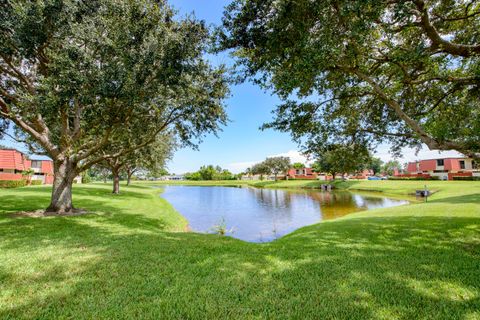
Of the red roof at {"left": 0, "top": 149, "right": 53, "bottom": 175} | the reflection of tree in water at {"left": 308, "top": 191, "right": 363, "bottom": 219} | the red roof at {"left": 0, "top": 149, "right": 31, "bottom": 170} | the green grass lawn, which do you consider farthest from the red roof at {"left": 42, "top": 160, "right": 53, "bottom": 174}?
the reflection of tree in water at {"left": 308, "top": 191, "right": 363, "bottom": 219}

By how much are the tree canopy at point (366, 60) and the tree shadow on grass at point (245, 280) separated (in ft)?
12.4

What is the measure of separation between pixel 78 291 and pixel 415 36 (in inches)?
492

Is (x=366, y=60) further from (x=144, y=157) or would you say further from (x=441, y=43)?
(x=144, y=157)

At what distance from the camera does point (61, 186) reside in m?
11.4

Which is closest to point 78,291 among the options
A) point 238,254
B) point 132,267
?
point 132,267

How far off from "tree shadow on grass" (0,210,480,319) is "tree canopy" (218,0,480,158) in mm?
3793

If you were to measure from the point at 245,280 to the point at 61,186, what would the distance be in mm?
11732

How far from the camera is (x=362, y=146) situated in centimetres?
1045

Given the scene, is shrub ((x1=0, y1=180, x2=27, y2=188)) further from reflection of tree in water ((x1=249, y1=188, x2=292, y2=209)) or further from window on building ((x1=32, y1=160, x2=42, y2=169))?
reflection of tree in water ((x1=249, y1=188, x2=292, y2=209))

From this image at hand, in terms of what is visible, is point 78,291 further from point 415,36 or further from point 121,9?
point 415,36

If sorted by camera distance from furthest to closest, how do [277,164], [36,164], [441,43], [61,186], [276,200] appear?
[277,164], [36,164], [276,200], [61,186], [441,43]

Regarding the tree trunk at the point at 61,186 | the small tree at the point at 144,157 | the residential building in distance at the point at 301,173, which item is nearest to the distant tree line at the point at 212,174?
the residential building in distance at the point at 301,173

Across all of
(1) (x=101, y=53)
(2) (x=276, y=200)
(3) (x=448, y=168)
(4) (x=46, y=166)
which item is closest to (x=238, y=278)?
(1) (x=101, y=53)

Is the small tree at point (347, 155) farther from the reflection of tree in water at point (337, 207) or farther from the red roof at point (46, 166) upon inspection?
the red roof at point (46, 166)
